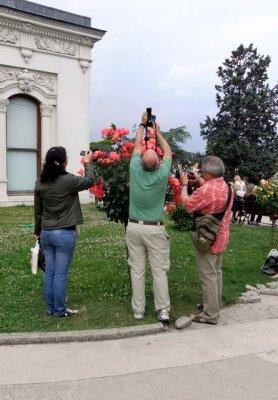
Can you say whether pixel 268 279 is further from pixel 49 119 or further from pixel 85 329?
pixel 49 119

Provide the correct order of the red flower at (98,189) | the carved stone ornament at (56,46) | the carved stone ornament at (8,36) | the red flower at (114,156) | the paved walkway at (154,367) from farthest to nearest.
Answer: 1. the carved stone ornament at (56,46)
2. the carved stone ornament at (8,36)
3. the red flower at (98,189)
4. the red flower at (114,156)
5. the paved walkway at (154,367)

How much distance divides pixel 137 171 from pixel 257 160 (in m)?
29.7

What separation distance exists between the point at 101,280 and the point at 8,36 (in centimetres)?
1480

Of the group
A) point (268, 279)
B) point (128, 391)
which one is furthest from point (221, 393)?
point (268, 279)

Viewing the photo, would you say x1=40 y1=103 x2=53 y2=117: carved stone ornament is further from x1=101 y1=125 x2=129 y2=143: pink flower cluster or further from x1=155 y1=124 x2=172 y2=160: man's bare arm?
x1=155 y1=124 x2=172 y2=160: man's bare arm

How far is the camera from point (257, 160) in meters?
34.0

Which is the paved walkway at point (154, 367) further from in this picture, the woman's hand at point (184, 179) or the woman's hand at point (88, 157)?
the woman's hand at point (88, 157)

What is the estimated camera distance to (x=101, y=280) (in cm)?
748

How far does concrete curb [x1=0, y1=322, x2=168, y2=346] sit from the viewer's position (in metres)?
5.11

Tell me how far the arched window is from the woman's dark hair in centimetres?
1519

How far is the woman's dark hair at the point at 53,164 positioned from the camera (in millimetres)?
5523

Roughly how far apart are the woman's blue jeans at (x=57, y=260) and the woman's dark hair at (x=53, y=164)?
0.62m

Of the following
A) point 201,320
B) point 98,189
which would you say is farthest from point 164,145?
point 201,320

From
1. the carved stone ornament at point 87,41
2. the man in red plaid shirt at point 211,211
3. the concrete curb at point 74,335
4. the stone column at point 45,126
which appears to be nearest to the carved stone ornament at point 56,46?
the carved stone ornament at point 87,41
